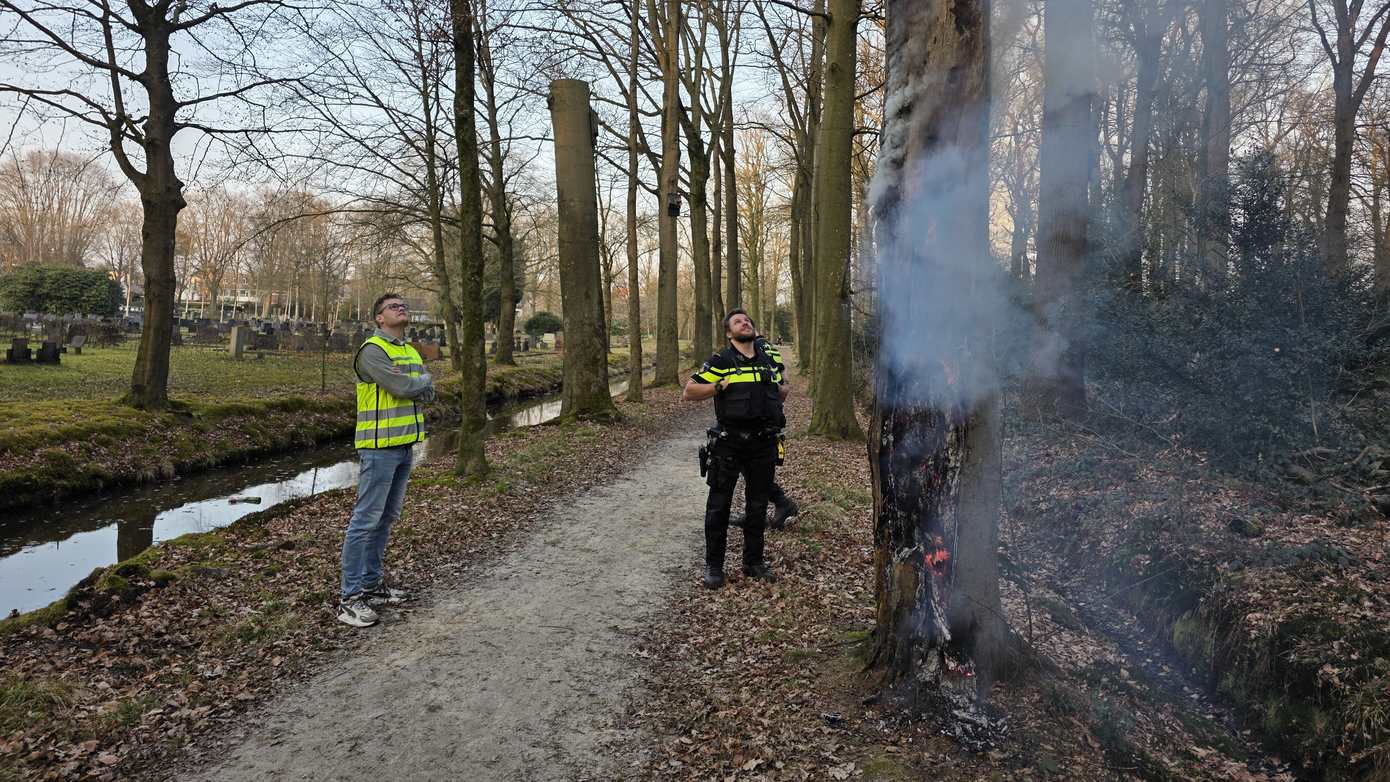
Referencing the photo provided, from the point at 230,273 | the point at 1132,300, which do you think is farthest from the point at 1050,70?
the point at 230,273

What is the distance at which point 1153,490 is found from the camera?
19.2 ft

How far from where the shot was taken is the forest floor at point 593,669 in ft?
10.3

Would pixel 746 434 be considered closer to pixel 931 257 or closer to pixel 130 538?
pixel 931 257

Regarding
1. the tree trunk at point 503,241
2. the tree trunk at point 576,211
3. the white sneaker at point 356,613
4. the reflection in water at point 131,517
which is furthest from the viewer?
the tree trunk at point 503,241

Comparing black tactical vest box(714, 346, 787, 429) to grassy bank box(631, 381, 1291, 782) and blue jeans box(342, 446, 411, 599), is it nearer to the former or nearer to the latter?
grassy bank box(631, 381, 1291, 782)

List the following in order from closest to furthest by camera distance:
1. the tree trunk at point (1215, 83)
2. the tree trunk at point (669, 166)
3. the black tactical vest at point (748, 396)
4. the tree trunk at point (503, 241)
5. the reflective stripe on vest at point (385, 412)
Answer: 1. the reflective stripe on vest at point (385, 412)
2. the black tactical vest at point (748, 396)
3. the tree trunk at point (1215, 83)
4. the tree trunk at point (669, 166)
5. the tree trunk at point (503, 241)

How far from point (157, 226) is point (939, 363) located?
42.8 feet

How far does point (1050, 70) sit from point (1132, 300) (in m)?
2.53

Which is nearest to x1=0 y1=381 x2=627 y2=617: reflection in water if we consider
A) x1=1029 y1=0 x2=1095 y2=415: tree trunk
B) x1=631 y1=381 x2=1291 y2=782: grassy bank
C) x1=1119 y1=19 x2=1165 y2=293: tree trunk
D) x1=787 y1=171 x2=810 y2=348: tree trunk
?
x1=631 y1=381 x2=1291 y2=782: grassy bank

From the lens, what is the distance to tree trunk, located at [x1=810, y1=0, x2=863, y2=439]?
10.0 meters

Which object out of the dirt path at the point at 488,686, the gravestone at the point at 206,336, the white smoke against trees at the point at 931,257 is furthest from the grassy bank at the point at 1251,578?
the gravestone at the point at 206,336

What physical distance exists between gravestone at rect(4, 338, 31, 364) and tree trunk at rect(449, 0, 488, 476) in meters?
15.6

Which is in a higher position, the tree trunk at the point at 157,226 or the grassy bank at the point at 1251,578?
the tree trunk at the point at 157,226

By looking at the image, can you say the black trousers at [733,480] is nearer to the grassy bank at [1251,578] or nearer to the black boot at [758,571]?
the black boot at [758,571]
